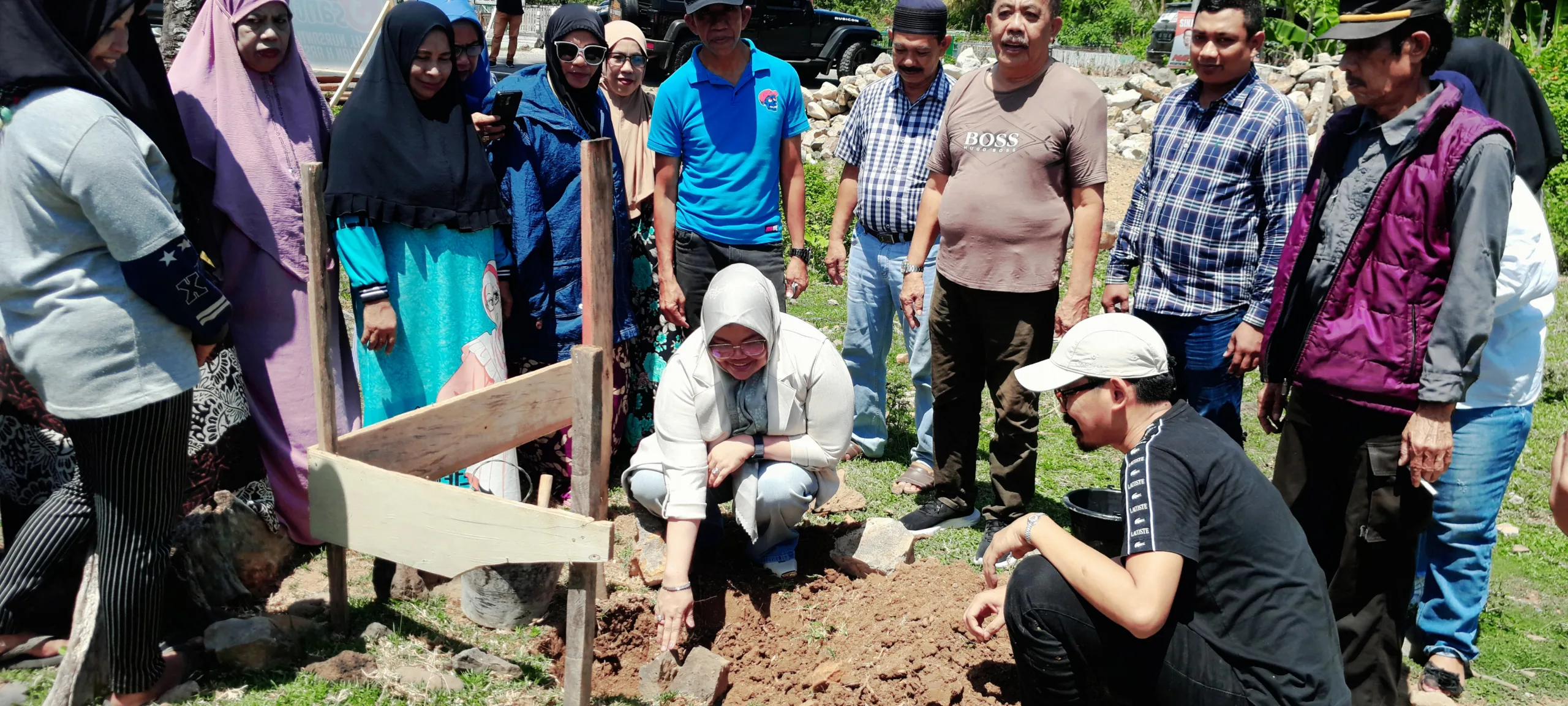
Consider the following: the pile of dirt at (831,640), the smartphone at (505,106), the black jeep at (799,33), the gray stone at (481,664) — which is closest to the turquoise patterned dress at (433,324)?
the smartphone at (505,106)

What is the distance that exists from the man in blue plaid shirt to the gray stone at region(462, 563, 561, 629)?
220 centimetres

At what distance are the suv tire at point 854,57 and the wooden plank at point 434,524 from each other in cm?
1363

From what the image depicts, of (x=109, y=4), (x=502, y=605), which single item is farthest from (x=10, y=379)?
(x=502, y=605)

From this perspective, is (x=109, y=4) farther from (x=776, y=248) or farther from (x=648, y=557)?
(x=776, y=248)

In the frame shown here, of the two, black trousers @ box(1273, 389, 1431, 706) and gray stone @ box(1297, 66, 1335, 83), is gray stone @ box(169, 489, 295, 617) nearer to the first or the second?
black trousers @ box(1273, 389, 1431, 706)

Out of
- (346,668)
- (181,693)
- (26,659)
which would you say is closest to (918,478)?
(346,668)

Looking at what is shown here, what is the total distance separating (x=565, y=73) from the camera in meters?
3.87

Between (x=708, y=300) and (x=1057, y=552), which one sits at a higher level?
(x=708, y=300)

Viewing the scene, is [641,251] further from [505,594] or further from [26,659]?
[26,659]

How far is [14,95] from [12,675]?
61.9 inches

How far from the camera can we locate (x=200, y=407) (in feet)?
11.0

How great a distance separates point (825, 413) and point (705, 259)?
118cm

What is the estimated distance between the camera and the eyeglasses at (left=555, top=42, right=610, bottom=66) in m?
3.83

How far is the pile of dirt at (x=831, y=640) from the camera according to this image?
3.02 m
